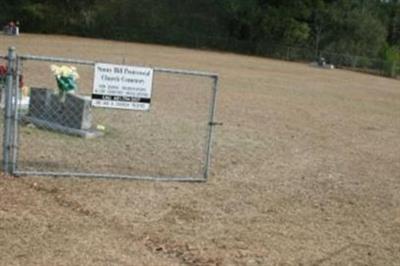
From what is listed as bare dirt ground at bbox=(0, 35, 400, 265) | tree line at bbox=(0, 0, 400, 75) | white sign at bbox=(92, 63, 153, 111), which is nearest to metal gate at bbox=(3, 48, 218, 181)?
white sign at bbox=(92, 63, 153, 111)

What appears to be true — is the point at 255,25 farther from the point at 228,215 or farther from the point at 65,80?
the point at 228,215

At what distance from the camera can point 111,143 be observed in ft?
36.6

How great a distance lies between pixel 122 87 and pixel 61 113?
336 centimetres

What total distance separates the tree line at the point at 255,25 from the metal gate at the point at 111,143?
50.1m

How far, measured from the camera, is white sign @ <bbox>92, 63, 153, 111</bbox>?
849 cm

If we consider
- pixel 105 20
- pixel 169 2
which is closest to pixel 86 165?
pixel 105 20

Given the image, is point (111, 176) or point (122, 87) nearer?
point (122, 87)

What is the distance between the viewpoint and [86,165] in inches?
370

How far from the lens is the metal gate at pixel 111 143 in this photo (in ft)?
27.8

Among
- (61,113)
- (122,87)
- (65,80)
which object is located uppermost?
(122,87)

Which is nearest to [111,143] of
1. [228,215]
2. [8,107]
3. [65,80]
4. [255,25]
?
[65,80]

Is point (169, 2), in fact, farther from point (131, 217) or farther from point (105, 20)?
point (131, 217)

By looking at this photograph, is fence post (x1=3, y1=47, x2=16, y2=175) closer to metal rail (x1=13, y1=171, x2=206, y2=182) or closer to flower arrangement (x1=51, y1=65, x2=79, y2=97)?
metal rail (x1=13, y1=171, x2=206, y2=182)

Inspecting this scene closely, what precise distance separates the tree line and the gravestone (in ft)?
169
